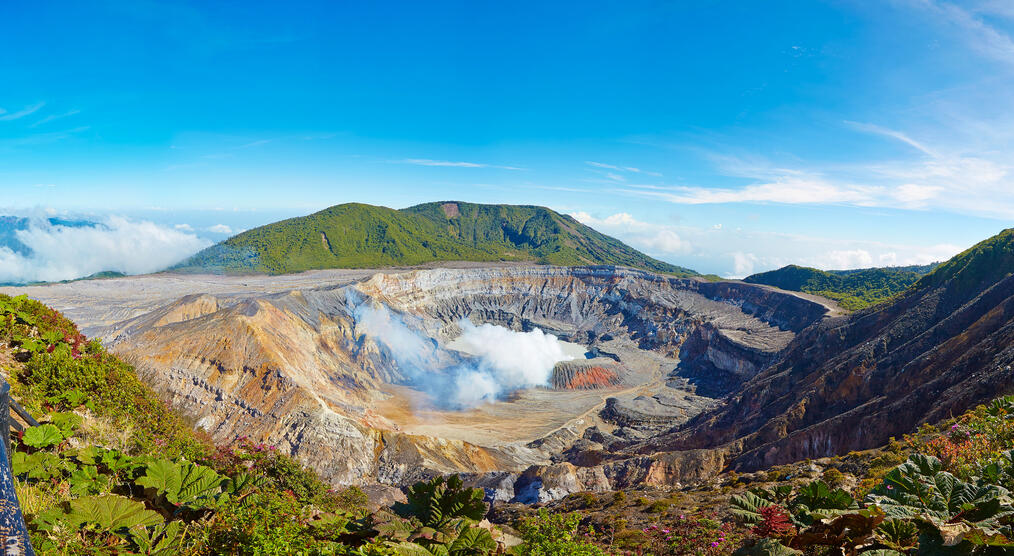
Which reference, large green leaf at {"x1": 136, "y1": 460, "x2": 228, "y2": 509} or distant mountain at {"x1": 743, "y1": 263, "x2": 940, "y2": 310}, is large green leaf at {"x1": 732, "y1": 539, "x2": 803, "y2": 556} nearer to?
large green leaf at {"x1": 136, "y1": 460, "x2": 228, "y2": 509}

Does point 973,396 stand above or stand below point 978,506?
below

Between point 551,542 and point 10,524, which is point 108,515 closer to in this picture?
point 10,524

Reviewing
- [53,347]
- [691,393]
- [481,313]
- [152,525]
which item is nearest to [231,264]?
[481,313]

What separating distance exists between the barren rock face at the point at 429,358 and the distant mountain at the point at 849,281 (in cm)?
2536

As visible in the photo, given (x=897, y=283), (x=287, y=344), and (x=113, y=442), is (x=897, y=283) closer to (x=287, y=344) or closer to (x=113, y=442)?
(x=287, y=344)

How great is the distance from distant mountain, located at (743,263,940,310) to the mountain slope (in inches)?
1642

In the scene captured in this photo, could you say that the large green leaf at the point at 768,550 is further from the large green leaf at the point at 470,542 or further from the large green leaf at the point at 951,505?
the large green leaf at the point at 470,542

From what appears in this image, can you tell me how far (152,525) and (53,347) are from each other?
10.4 m

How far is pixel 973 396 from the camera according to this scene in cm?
2809

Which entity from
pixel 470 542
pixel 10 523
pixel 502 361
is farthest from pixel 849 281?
pixel 10 523

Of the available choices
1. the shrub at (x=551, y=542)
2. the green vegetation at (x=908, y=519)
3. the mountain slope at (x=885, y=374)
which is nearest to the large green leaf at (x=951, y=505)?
the green vegetation at (x=908, y=519)

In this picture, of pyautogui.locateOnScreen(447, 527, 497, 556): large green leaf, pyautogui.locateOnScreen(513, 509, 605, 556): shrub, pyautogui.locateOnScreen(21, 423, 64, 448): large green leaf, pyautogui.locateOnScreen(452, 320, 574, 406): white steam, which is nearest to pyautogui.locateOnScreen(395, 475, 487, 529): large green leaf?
pyautogui.locateOnScreen(447, 527, 497, 556): large green leaf

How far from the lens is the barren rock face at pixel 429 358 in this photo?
43469 mm

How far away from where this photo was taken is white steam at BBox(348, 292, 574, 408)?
250ft
